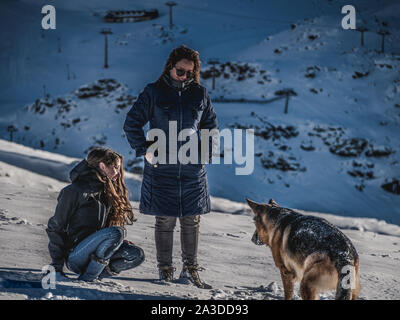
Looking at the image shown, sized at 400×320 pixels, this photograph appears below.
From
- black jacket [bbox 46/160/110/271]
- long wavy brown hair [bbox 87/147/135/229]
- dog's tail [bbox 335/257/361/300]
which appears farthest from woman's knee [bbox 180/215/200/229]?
dog's tail [bbox 335/257/361/300]

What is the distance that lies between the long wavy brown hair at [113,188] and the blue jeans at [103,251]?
0.21 metres

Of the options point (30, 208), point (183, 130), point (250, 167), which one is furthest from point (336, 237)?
point (250, 167)

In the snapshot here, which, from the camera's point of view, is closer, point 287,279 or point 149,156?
point 287,279

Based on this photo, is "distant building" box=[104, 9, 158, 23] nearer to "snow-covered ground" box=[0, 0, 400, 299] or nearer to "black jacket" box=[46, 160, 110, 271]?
"snow-covered ground" box=[0, 0, 400, 299]

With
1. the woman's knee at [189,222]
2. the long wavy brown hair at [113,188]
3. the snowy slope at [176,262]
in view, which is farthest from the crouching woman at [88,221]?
the woman's knee at [189,222]

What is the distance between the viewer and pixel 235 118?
24.6 meters

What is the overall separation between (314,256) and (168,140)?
5.39 ft

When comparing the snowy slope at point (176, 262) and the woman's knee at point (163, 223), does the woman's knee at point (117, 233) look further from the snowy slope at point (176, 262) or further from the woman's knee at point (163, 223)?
the woman's knee at point (163, 223)

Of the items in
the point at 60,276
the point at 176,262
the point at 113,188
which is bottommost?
the point at 176,262

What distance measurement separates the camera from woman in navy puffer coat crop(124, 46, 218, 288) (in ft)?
11.4

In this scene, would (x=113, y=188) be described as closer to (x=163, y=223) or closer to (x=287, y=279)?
(x=163, y=223)

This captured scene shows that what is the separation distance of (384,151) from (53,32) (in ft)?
135

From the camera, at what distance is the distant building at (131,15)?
48.5 metres

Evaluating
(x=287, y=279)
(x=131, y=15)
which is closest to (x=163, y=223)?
(x=287, y=279)
